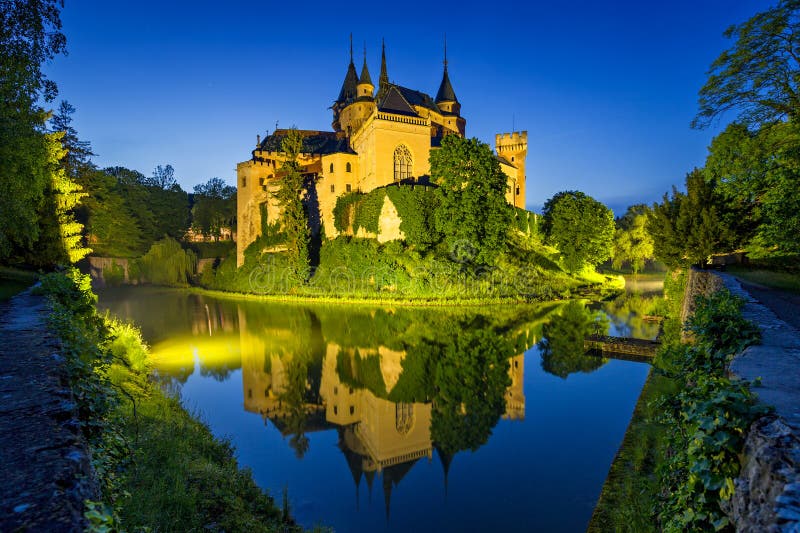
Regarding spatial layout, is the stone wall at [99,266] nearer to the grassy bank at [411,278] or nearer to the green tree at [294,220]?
the grassy bank at [411,278]

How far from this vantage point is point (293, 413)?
1073cm

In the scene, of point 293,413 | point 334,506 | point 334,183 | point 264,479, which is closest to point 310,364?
point 293,413

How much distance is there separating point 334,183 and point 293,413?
91.9 ft

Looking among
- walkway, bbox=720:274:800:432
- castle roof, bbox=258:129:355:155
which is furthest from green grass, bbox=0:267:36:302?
castle roof, bbox=258:129:355:155

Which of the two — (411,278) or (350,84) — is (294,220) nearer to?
(411,278)

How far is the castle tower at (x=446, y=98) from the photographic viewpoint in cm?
5047

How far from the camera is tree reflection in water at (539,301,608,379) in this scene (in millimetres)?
13719

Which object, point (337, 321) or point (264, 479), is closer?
point (264, 479)

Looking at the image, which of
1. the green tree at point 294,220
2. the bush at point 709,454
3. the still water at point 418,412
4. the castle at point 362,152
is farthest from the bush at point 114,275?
the bush at point 709,454

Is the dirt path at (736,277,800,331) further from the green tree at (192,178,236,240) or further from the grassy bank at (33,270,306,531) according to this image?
the green tree at (192,178,236,240)

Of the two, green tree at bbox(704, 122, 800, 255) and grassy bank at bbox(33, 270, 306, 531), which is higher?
green tree at bbox(704, 122, 800, 255)

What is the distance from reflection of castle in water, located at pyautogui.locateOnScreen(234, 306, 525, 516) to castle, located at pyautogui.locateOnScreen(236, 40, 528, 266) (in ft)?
69.8

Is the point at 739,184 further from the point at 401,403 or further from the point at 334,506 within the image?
the point at 334,506

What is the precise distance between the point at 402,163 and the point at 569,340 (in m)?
22.8
